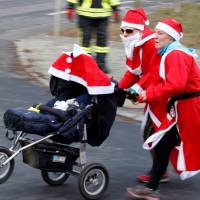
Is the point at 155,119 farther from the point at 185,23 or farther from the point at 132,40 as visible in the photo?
the point at 185,23

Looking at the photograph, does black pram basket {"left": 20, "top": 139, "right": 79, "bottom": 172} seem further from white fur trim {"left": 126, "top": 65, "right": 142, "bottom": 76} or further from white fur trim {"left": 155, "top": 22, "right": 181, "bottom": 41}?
white fur trim {"left": 155, "top": 22, "right": 181, "bottom": 41}

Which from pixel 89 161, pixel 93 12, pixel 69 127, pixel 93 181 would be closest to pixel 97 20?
pixel 93 12

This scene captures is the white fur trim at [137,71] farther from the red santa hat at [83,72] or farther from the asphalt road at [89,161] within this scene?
the asphalt road at [89,161]

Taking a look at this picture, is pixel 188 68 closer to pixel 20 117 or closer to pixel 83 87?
pixel 83 87

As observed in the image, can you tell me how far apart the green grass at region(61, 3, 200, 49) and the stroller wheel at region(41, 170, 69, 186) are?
308 inches

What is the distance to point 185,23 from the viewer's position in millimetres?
15781

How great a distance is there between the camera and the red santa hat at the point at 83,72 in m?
5.48

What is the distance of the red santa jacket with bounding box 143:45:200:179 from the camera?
5.29m

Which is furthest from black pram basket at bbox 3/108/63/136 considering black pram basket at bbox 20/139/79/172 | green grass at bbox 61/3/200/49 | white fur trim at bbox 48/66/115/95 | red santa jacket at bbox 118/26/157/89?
green grass at bbox 61/3/200/49

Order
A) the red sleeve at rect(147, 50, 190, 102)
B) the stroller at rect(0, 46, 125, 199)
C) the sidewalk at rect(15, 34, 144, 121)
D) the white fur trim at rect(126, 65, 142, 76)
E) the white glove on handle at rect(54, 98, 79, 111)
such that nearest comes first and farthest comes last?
1. the red sleeve at rect(147, 50, 190, 102)
2. the stroller at rect(0, 46, 125, 199)
3. the white glove on handle at rect(54, 98, 79, 111)
4. the white fur trim at rect(126, 65, 142, 76)
5. the sidewalk at rect(15, 34, 144, 121)

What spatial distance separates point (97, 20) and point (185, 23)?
18.1 feet

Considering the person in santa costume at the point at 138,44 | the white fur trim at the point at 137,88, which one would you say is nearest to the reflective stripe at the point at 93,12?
the person in santa costume at the point at 138,44

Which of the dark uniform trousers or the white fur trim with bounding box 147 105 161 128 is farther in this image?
the dark uniform trousers

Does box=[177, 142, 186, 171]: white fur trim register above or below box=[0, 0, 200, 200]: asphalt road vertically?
above
